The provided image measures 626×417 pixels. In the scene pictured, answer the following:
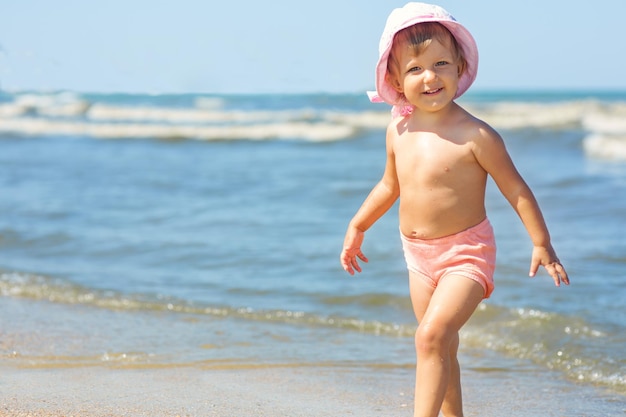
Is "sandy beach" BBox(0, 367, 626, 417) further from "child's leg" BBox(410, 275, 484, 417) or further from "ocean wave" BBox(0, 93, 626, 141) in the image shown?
"ocean wave" BBox(0, 93, 626, 141)

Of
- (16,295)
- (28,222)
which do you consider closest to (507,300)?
(16,295)

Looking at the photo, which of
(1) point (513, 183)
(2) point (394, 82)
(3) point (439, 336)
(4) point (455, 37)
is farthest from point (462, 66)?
(3) point (439, 336)

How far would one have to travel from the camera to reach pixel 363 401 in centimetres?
355

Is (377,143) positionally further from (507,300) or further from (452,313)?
(452,313)

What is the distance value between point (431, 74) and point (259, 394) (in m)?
1.48

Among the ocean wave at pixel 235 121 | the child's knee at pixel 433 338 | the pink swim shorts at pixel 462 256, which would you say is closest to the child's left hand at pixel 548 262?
the pink swim shorts at pixel 462 256

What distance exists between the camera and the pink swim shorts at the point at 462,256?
115 inches

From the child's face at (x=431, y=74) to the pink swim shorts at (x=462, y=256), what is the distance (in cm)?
44

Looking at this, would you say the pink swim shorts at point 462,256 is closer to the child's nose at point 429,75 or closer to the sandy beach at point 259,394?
the child's nose at point 429,75

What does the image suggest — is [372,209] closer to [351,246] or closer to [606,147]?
[351,246]

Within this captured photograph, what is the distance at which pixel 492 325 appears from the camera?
4910 millimetres

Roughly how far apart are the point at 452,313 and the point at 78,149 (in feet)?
48.7

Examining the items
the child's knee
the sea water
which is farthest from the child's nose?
the sea water

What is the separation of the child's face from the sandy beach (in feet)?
4.00
